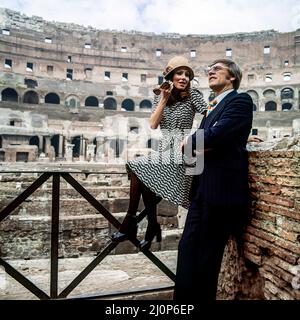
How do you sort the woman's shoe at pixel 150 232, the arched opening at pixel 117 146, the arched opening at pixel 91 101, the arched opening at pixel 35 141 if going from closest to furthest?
the woman's shoe at pixel 150 232, the arched opening at pixel 117 146, the arched opening at pixel 35 141, the arched opening at pixel 91 101

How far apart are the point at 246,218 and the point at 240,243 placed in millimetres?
277

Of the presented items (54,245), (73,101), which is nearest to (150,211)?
(54,245)

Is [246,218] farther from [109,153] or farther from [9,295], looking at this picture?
[109,153]

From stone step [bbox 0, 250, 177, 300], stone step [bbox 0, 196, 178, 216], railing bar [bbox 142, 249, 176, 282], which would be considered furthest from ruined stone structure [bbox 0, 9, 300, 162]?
railing bar [bbox 142, 249, 176, 282]

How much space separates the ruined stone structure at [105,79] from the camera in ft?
91.4

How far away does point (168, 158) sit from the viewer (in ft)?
7.45

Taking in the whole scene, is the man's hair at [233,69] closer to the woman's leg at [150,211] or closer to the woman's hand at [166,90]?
the woman's hand at [166,90]

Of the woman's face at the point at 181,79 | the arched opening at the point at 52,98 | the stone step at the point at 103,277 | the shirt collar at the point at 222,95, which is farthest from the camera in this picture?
the arched opening at the point at 52,98

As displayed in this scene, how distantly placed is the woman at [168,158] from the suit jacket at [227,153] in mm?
227

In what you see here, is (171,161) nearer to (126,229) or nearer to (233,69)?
(126,229)

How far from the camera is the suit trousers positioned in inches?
80.8

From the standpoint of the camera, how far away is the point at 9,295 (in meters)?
2.57

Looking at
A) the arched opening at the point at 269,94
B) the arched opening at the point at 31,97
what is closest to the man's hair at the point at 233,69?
the arched opening at the point at 31,97

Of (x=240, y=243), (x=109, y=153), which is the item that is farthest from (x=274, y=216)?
(x=109, y=153)
